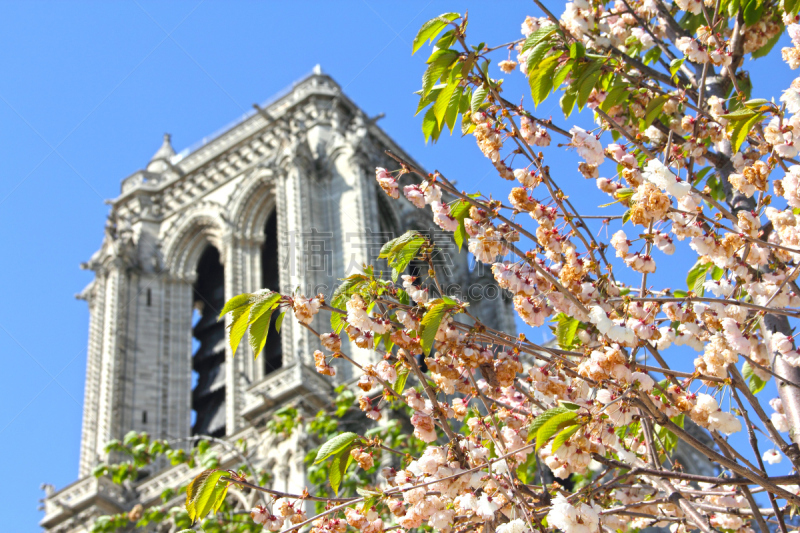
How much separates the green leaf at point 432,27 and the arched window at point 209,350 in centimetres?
2637

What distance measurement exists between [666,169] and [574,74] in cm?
116

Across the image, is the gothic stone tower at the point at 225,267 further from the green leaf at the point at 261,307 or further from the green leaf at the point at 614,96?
the green leaf at the point at 261,307

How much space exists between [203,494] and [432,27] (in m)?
3.05

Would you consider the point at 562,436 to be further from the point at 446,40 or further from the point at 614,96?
the point at 614,96

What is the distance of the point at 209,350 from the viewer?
1398 inches

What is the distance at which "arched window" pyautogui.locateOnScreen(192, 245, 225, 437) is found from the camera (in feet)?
109

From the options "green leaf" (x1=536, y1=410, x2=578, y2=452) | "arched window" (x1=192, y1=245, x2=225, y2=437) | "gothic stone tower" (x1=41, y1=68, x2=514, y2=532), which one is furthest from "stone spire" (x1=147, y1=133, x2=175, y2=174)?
"green leaf" (x1=536, y1=410, x2=578, y2=452)

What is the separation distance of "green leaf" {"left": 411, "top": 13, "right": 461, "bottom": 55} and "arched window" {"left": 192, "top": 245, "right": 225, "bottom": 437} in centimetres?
2637

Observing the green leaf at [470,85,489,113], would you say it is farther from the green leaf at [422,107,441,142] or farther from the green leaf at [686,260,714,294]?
the green leaf at [686,260,714,294]

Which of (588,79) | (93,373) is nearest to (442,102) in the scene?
(588,79)

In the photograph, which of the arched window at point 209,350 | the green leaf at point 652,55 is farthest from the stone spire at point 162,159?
the green leaf at point 652,55

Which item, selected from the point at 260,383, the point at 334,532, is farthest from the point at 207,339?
the point at 334,532

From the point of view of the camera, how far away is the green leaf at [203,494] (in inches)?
236

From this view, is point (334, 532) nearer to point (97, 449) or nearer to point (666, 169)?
point (666, 169)
